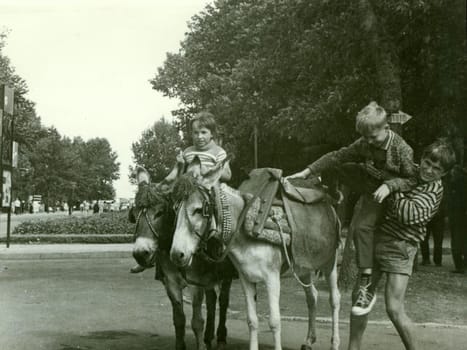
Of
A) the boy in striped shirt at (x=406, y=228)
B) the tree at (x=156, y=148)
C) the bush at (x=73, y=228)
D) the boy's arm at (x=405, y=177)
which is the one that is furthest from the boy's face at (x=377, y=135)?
the tree at (x=156, y=148)

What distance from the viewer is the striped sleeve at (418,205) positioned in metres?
5.82

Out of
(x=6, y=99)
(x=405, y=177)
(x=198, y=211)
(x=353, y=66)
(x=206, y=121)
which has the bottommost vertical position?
(x=198, y=211)

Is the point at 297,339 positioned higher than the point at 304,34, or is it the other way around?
the point at 304,34

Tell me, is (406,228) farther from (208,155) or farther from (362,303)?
(208,155)

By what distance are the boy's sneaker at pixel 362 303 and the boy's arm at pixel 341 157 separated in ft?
3.87

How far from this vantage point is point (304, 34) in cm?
1741

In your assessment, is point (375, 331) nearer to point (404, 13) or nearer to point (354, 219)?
point (354, 219)

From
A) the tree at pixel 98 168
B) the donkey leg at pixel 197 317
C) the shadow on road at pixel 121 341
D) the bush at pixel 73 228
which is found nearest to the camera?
the donkey leg at pixel 197 317

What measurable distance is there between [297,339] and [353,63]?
11754 millimetres

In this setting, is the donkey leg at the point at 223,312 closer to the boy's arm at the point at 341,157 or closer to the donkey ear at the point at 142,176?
the donkey ear at the point at 142,176

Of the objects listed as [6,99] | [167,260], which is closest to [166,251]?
[167,260]

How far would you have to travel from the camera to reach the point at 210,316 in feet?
23.9

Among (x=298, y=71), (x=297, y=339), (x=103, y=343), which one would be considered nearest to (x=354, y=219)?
(x=297, y=339)

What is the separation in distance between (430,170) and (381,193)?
1.55 feet
